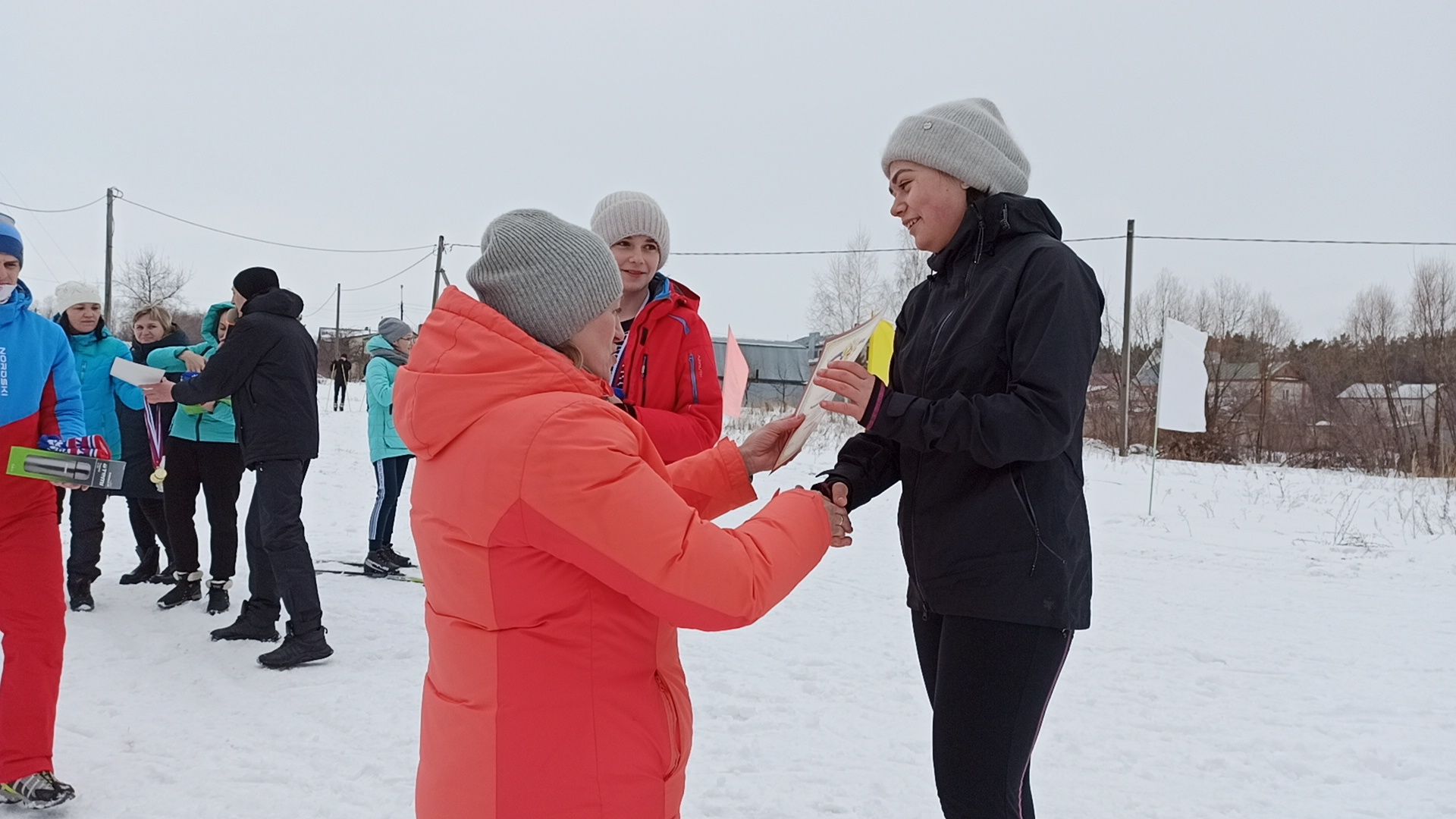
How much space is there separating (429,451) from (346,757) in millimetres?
2772

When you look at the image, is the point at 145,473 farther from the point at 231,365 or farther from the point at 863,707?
the point at 863,707

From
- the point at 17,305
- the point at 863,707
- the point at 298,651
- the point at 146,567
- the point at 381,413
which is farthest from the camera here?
the point at 381,413

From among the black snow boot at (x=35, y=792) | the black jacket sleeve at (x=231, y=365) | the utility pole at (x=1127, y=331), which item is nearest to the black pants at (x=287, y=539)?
the black jacket sleeve at (x=231, y=365)

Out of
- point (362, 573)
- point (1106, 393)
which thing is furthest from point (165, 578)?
point (1106, 393)

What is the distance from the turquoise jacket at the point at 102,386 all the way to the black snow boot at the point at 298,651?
6.91 feet

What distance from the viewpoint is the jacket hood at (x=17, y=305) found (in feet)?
11.0

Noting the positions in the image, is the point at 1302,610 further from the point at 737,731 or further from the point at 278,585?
the point at 278,585

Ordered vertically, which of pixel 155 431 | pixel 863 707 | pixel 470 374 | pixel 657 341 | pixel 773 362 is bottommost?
pixel 863 707

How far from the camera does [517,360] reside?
1.62 meters

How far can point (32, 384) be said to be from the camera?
3.47 meters

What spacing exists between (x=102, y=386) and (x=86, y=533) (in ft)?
3.36

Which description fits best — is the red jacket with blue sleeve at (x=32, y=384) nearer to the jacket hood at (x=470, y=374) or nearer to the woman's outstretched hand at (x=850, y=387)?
the jacket hood at (x=470, y=374)

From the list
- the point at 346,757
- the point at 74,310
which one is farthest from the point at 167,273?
the point at 346,757

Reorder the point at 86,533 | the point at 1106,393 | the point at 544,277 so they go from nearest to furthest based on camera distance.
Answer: the point at 544,277 → the point at 86,533 → the point at 1106,393
